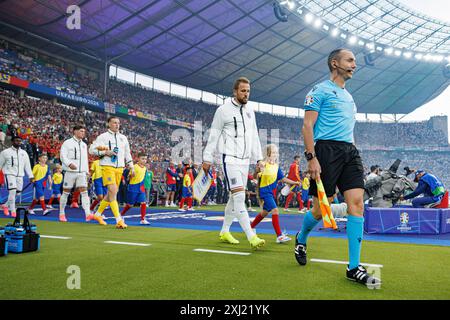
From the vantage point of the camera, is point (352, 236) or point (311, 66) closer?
point (352, 236)

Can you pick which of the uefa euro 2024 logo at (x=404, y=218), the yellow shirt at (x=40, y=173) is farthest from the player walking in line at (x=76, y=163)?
the uefa euro 2024 logo at (x=404, y=218)

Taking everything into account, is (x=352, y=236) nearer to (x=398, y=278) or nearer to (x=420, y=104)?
(x=398, y=278)

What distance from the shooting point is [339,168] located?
10.2 feet

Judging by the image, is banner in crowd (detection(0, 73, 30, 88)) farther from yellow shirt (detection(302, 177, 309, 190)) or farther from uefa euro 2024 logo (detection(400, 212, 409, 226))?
uefa euro 2024 logo (detection(400, 212, 409, 226))

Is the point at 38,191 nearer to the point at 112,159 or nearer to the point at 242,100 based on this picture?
the point at 112,159

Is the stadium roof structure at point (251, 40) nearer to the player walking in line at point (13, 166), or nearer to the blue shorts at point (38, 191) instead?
the blue shorts at point (38, 191)

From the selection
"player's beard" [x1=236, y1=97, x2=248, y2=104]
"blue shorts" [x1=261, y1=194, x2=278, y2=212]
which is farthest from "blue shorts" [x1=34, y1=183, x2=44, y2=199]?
"player's beard" [x1=236, y1=97, x2=248, y2=104]

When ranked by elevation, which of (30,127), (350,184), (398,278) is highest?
(30,127)

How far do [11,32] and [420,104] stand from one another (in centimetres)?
5269

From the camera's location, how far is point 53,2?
22.4m

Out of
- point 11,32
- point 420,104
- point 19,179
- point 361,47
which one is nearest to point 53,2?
point 11,32

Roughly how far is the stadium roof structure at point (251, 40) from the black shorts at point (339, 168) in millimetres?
23753

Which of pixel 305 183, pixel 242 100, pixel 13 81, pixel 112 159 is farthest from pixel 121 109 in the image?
pixel 242 100

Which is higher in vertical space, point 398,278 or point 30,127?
point 30,127
